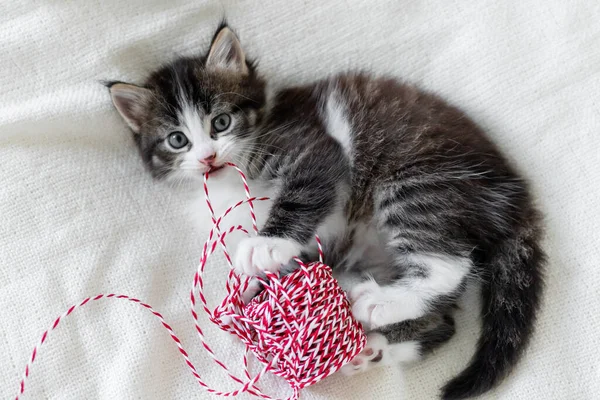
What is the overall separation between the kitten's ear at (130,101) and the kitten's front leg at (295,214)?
1.65 ft

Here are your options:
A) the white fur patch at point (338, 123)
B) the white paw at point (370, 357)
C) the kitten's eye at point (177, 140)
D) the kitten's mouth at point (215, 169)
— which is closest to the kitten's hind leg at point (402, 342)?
the white paw at point (370, 357)

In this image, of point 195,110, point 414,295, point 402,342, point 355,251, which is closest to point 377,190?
point 355,251

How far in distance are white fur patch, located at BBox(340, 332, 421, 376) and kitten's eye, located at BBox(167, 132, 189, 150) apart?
80 centimetres

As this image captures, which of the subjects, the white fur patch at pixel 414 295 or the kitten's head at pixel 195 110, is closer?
the white fur patch at pixel 414 295

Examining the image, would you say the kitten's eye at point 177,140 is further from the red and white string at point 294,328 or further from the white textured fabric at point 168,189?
the red and white string at point 294,328

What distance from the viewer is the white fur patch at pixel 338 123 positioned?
1809mm

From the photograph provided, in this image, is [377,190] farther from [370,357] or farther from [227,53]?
[227,53]

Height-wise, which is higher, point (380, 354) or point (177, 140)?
point (177, 140)

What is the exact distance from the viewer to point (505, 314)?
161cm

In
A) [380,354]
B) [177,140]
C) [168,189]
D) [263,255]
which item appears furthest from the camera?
[168,189]

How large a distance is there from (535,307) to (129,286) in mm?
1196

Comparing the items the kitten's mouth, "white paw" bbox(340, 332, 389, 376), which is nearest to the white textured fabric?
"white paw" bbox(340, 332, 389, 376)

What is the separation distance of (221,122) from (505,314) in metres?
1.00

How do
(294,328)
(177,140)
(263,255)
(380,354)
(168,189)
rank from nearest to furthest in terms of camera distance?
(294,328)
(263,255)
(380,354)
(177,140)
(168,189)
